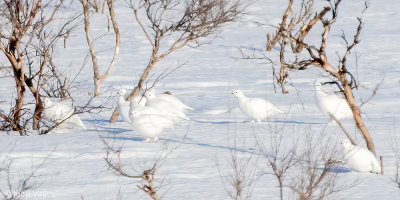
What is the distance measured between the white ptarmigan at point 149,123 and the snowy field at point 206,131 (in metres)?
0.17

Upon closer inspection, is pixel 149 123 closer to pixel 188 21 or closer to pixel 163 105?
pixel 163 105

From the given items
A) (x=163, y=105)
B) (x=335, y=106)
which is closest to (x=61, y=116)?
(x=163, y=105)

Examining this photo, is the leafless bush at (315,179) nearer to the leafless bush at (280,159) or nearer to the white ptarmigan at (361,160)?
the leafless bush at (280,159)

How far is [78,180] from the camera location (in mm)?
6664

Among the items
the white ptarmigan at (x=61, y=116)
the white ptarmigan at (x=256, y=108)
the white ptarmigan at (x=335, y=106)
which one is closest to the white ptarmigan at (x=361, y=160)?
the white ptarmigan at (x=335, y=106)

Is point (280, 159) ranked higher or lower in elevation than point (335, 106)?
lower

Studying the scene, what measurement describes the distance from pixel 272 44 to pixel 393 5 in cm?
858

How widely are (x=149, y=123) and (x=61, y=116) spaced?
2.45m

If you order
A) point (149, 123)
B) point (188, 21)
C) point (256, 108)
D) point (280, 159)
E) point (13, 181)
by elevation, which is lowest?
point (13, 181)

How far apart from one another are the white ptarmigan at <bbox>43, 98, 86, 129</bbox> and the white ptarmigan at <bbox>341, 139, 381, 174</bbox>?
4872mm

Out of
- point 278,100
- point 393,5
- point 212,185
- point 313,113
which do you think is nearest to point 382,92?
point 278,100

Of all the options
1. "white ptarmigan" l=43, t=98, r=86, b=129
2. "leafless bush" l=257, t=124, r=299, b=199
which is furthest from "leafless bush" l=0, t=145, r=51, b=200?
"white ptarmigan" l=43, t=98, r=86, b=129

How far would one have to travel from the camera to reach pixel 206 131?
989cm

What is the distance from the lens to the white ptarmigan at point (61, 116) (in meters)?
10.4
